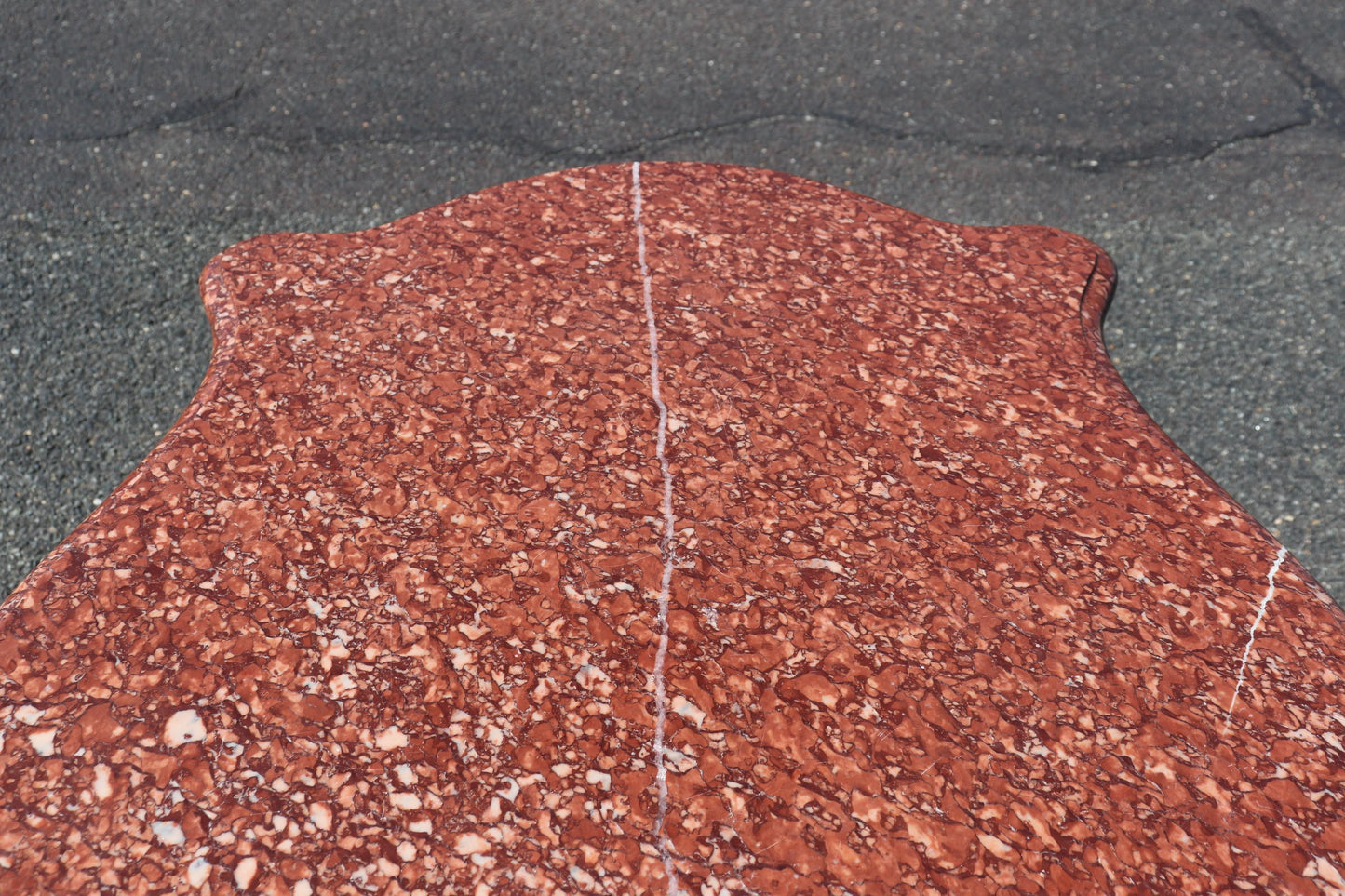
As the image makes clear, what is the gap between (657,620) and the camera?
3.52 feet

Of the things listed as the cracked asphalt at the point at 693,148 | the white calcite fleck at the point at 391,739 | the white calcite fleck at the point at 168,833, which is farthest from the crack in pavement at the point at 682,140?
the white calcite fleck at the point at 168,833

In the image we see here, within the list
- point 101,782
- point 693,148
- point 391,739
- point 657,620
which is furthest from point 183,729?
point 693,148

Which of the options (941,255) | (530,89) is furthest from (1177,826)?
(530,89)

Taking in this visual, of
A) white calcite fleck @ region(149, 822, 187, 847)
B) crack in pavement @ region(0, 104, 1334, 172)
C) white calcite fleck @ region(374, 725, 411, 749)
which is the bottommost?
crack in pavement @ region(0, 104, 1334, 172)

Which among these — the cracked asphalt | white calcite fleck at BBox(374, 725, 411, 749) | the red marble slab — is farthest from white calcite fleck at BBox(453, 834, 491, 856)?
the cracked asphalt

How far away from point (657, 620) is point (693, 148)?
199cm

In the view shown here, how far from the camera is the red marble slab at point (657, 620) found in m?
0.92

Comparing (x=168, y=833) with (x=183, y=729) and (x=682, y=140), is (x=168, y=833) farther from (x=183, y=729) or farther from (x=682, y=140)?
(x=682, y=140)

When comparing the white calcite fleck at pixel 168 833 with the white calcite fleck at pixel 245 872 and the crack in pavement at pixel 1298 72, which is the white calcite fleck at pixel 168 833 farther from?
the crack in pavement at pixel 1298 72

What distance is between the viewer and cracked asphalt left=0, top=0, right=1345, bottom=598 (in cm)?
221

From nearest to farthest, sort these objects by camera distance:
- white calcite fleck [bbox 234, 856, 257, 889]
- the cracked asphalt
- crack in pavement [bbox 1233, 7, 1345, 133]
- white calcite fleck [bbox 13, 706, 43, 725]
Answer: white calcite fleck [bbox 234, 856, 257, 889] < white calcite fleck [bbox 13, 706, 43, 725] < the cracked asphalt < crack in pavement [bbox 1233, 7, 1345, 133]

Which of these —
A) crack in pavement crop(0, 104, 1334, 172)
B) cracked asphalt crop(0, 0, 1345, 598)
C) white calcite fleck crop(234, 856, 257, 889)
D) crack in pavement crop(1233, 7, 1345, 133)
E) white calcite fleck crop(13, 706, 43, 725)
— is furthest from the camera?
crack in pavement crop(1233, 7, 1345, 133)

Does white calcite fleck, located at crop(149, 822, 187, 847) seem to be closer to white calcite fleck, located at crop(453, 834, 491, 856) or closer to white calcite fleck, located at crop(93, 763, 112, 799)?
white calcite fleck, located at crop(93, 763, 112, 799)

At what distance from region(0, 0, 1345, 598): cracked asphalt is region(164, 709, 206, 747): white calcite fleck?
1.25 m
